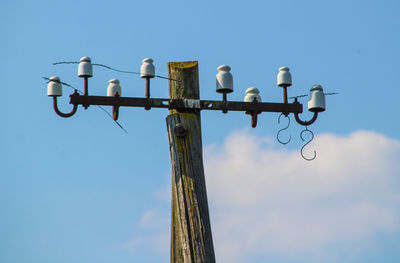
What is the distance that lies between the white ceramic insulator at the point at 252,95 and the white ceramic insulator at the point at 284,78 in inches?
13.4

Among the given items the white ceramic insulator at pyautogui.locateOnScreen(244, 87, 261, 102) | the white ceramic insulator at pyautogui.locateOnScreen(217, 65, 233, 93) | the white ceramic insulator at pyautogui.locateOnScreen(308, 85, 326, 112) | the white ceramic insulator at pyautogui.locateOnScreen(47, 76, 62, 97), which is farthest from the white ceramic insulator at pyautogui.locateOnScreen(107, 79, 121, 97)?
the white ceramic insulator at pyautogui.locateOnScreen(308, 85, 326, 112)

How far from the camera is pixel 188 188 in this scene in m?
8.40

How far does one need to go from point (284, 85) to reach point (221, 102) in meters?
0.95

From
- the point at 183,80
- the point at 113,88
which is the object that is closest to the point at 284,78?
the point at 183,80

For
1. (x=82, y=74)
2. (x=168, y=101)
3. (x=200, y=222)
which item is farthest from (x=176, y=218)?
(x=82, y=74)

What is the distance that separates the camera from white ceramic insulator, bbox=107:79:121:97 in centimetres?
864

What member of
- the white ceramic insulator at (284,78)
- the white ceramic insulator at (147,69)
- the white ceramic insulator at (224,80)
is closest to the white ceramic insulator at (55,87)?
the white ceramic insulator at (147,69)

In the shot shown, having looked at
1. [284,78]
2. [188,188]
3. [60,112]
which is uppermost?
[284,78]

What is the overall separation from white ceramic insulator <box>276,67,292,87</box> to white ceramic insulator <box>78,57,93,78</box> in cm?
222

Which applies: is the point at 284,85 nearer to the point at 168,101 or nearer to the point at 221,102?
the point at 221,102

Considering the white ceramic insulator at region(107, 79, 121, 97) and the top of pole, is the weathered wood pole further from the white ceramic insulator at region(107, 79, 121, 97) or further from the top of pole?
the white ceramic insulator at region(107, 79, 121, 97)

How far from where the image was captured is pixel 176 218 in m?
8.59

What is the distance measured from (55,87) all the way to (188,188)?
6.33 feet

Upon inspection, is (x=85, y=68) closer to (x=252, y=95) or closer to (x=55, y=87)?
(x=55, y=87)
